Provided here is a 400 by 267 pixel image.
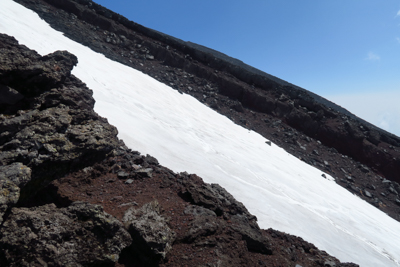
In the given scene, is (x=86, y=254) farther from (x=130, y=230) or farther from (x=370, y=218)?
(x=370, y=218)

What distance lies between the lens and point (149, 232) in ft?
10.3

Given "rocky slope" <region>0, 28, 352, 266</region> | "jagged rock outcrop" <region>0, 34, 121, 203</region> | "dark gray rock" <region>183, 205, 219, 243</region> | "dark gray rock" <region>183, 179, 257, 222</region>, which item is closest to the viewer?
"rocky slope" <region>0, 28, 352, 266</region>

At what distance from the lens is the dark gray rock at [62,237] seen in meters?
2.37

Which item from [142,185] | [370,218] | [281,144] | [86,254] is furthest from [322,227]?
[281,144]

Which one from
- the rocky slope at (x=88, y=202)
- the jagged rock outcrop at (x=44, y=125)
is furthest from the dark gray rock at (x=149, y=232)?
the jagged rock outcrop at (x=44, y=125)

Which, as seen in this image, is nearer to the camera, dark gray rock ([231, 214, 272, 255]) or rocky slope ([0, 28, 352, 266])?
rocky slope ([0, 28, 352, 266])

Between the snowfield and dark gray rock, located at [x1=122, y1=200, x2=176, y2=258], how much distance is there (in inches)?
142

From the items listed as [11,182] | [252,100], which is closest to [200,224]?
[11,182]

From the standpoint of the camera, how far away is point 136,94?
12.4 metres

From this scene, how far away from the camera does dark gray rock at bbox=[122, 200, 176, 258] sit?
9.95 ft

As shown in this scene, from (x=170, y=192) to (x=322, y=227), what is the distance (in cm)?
610

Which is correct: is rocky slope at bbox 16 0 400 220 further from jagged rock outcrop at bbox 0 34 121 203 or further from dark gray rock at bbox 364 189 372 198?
jagged rock outcrop at bbox 0 34 121 203

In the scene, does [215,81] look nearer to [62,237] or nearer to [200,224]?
[200,224]

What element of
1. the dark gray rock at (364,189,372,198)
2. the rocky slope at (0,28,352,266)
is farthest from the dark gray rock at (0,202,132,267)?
the dark gray rock at (364,189,372,198)
